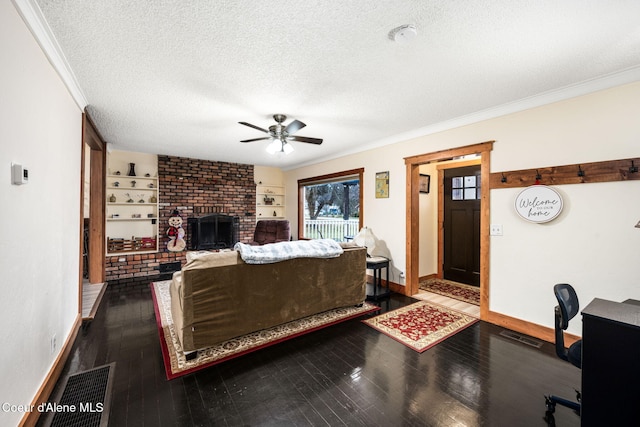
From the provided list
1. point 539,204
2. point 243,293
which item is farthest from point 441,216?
point 243,293

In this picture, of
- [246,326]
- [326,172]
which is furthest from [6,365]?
[326,172]

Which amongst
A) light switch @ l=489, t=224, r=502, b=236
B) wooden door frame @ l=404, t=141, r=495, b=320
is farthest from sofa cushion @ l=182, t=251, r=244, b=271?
light switch @ l=489, t=224, r=502, b=236

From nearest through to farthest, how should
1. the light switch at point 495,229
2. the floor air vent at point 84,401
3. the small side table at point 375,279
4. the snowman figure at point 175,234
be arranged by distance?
the floor air vent at point 84,401, the light switch at point 495,229, the small side table at point 375,279, the snowman figure at point 175,234

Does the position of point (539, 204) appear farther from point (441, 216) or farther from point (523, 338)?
point (441, 216)

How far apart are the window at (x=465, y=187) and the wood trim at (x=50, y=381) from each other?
209 inches

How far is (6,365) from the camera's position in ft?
4.25

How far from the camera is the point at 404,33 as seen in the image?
1.70 meters

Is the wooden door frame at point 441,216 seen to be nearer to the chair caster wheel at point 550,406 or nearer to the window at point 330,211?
the window at point 330,211

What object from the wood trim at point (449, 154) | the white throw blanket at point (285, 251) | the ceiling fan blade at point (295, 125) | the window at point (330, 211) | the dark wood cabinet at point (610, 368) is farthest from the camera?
the window at point (330, 211)

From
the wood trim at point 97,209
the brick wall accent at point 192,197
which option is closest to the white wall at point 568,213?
the brick wall accent at point 192,197

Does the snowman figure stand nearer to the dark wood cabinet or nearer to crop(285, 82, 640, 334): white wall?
crop(285, 82, 640, 334): white wall

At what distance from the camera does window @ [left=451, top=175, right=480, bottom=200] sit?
4266mm

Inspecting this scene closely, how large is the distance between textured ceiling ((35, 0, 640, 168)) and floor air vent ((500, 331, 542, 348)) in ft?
8.29

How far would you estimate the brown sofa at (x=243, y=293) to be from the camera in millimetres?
2217
